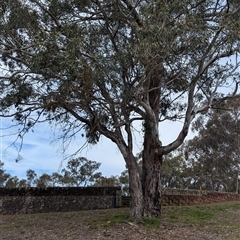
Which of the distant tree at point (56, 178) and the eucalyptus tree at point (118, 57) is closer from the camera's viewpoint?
the eucalyptus tree at point (118, 57)

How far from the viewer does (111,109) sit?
8844 millimetres

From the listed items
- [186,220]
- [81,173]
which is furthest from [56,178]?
[186,220]

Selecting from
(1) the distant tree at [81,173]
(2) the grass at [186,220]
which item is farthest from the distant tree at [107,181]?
(2) the grass at [186,220]

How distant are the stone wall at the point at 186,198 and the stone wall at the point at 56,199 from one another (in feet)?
2.68

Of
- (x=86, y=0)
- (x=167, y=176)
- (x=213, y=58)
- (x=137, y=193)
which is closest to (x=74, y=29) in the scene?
(x=86, y=0)

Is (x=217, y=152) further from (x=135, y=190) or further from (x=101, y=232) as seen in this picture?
(x=101, y=232)

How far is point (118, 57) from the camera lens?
8297mm

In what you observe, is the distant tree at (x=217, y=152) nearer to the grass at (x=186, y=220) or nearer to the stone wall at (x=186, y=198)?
the stone wall at (x=186, y=198)

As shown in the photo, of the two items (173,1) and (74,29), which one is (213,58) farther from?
(74,29)

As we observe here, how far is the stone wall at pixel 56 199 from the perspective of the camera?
12117mm

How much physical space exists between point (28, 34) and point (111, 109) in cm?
282

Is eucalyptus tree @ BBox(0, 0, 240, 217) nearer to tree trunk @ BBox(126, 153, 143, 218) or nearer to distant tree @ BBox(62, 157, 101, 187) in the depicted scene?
tree trunk @ BBox(126, 153, 143, 218)

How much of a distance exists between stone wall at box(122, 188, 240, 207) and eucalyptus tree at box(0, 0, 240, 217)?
5463mm

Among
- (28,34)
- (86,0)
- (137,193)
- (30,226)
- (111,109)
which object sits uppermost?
(86,0)
